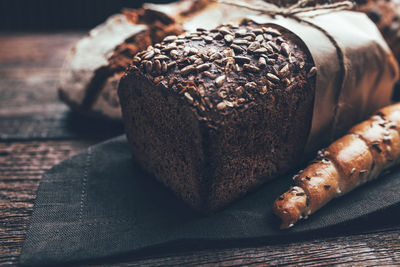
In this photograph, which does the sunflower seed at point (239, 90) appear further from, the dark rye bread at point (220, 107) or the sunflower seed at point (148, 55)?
the sunflower seed at point (148, 55)

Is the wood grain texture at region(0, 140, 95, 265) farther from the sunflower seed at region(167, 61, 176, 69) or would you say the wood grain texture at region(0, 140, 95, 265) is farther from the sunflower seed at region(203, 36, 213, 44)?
the sunflower seed at region(203, 36, 213, 44)

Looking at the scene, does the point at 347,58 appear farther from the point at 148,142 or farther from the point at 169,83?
the point at 148,142

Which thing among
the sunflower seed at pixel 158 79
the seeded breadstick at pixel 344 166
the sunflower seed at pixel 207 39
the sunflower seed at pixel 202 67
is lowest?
the seeded breadstick at pixel 344 166

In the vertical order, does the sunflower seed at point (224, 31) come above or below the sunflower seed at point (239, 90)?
above

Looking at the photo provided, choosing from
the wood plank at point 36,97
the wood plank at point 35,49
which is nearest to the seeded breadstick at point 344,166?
the wood plank at point 36,97

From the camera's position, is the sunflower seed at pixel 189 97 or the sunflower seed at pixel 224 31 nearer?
the sunflower seed at pixel 189 97

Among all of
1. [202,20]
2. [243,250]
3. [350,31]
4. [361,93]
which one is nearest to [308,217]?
[243,250]
